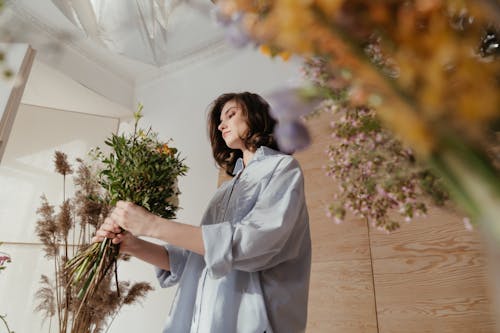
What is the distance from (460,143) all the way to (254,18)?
13 cm

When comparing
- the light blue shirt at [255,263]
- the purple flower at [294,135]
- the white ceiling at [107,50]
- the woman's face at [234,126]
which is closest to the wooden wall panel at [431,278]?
the light blue shirt at [255,263]

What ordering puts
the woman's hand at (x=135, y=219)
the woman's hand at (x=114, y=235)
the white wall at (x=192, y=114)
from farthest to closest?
the white wall at (x=192, y=114) < the woman's hand at (x=114, y=235) < the woman's hand at (x=135, y=219)

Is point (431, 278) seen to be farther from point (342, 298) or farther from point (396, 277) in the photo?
point (342, 298)

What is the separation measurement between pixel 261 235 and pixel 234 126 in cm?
47

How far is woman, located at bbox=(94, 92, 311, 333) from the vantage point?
2.36 ft

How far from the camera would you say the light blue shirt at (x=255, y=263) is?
2.34 ft

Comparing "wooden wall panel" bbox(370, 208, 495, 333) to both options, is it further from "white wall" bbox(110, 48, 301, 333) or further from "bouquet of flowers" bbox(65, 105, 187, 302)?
"white wall" bbox(110, 48, 301, 333)

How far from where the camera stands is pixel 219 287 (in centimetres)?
84

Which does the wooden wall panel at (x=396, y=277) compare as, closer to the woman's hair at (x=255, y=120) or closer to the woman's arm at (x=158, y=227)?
the woman's hair at (x=255, y=120)

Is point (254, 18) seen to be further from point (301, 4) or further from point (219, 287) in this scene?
point (219, 287)

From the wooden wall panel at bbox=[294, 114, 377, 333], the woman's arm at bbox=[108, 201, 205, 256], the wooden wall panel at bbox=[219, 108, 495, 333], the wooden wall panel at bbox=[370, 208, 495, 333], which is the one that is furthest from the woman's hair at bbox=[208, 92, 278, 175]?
the wooden wall panel at bbox=[370, 208, 495, 333]

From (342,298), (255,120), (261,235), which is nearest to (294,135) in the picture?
(261,235)

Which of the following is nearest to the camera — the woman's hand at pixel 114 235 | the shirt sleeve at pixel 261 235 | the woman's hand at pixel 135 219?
the shirt sleeve at pixel 261 235

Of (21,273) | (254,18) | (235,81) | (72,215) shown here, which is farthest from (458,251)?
(21,273)
